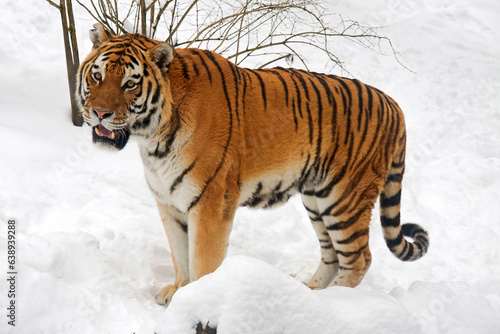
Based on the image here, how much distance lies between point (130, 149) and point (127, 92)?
264cm

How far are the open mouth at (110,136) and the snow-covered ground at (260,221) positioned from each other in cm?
68

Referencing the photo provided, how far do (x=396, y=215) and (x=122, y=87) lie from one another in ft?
6.51

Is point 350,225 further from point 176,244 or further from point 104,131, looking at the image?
point 104,131

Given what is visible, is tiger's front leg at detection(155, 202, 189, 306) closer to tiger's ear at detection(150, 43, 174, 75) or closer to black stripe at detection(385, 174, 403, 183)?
tiger's ear at detection(150, 43, 174, 75)

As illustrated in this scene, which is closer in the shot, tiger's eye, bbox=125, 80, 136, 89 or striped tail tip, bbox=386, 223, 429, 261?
tiger's eye, bbox=125, 80, 136, 89

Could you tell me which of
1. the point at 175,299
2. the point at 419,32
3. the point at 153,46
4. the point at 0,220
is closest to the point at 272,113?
the point at 153,46

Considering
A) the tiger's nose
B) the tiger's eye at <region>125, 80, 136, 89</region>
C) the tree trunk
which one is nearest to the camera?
the tiger's nose

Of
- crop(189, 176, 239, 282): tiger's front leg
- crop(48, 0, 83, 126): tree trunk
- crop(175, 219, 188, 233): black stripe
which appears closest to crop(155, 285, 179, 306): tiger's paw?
crop(189, 176, 239, 282): tiger's front leg

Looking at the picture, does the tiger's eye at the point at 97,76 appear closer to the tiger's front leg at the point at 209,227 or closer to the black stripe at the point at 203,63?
the black stripe at the point at 203,63

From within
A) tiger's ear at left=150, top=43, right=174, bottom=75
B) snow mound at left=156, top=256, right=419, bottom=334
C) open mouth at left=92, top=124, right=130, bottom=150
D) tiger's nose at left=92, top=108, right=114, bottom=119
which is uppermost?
tiger's ear at left=150, top=43, right=174, bottom=75

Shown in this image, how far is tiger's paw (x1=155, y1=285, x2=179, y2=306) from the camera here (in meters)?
3.39

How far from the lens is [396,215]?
3.84m

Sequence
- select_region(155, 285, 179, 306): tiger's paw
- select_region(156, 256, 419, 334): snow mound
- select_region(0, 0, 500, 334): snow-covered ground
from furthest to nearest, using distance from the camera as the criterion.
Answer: select_region(155, 285, 179, 306): tiger's paw, select_region(0, 0, 500, 334): snow-covered ground, select_region(156, 256, 419, 334): snow mound

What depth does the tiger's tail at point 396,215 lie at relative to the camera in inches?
150
